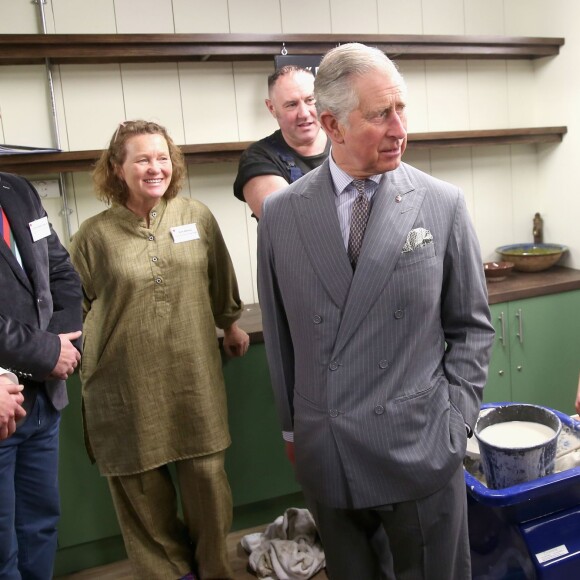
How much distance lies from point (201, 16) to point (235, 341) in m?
1.54

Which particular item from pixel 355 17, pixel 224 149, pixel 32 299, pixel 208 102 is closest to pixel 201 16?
pixel 208 102

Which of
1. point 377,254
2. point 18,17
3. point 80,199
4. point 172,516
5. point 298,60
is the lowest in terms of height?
point 172,516

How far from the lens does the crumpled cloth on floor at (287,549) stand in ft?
7.61

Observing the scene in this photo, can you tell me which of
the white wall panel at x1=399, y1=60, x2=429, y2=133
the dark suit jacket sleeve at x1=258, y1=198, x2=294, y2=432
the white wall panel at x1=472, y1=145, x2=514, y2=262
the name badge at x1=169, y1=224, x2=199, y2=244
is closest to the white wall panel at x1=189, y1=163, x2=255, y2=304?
the name badge at x1=169, y1=224, x2=199, y2=244

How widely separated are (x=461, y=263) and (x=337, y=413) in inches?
16.7

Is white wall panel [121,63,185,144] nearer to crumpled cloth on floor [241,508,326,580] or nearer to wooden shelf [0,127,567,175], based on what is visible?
wooden shelf [0,127,567,175]

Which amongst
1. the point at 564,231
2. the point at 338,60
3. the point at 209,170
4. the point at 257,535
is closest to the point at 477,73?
the point at 564,231

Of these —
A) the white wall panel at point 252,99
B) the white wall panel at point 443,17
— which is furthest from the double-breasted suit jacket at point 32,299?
the white wall panel at point 443,17

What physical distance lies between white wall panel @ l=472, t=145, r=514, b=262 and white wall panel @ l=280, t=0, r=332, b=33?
107cm

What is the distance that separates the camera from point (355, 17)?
10.2ft

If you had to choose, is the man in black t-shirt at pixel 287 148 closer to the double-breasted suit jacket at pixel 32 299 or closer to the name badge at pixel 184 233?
the name badge at pixel 184 233

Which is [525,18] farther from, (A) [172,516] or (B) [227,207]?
(A) [172,516]

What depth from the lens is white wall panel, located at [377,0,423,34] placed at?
3.17 metres

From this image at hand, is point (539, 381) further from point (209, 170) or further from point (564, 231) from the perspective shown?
point (209, 170)
